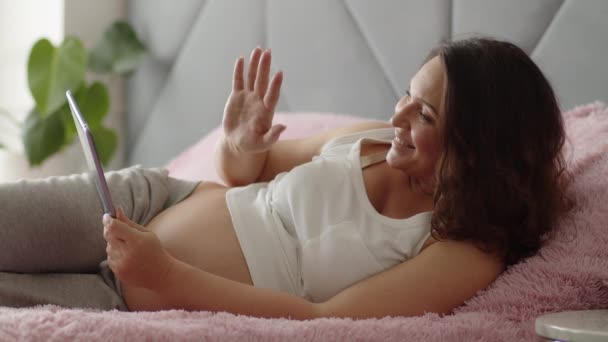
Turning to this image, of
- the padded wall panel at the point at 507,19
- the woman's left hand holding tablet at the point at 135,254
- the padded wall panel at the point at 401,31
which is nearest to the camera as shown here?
the woman's left hand holding tablet at the point at 135,254

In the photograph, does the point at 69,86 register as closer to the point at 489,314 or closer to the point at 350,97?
the point at 350,97

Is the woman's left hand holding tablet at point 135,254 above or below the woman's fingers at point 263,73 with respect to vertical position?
below

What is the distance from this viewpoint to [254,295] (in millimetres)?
1066

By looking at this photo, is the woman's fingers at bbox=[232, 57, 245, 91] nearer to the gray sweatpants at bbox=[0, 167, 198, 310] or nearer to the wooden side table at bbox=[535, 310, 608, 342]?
the gray sweatpants at bbox=[0, 167, 198, 310]

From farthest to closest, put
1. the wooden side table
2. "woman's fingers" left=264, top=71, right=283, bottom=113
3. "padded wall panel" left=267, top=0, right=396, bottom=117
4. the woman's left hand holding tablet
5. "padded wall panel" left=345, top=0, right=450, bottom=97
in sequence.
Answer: "padded wall panel" left=267, top=0, right=396, bottom=117 → "padded wall panel" left=345, top=0, right=450, bottom=97 → "woman's fingers" left=264, top=71, right=283, bottom=113 → the woman's left hand holding tablet → the wooden side table

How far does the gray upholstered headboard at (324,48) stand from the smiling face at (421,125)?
44cm

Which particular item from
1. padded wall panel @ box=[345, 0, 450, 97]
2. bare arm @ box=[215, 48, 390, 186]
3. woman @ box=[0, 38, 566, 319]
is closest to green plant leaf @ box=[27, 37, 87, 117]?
padded wall panel @ box=[345, 0, 450, 97]

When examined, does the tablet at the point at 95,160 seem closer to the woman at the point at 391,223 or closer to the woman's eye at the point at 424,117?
the woman at the point at 391,223

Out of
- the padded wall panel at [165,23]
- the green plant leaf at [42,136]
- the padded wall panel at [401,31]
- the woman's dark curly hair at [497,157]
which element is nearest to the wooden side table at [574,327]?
the woman's dark curly hair at [497,157]

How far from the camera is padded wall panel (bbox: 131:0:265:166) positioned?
2.27m

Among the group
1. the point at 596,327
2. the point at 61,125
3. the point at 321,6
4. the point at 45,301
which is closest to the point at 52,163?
the point at 61,125

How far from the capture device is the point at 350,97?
1.98 m

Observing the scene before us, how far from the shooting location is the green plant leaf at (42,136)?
7.82 feet

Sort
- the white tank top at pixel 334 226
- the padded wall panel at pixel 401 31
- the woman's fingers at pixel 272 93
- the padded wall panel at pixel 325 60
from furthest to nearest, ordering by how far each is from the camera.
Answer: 1. the padded wall panel at pixel 325 60
2. the padded wall panel at pixel 401 31
3. the woman's fingers at pixel 272 93
4. the white tank top at pixel 334 226
